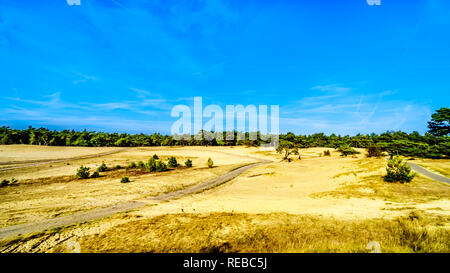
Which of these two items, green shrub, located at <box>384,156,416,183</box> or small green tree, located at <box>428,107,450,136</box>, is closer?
green shrub, located at <box>384,156,416,183</box>

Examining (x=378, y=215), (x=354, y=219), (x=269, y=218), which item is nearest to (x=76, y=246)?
(x=269, y=218)

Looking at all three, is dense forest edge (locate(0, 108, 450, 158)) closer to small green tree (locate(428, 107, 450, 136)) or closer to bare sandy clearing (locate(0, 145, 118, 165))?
small green tree (locate(428, 107, 450, 136))

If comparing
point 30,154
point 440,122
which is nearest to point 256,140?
point 440,122

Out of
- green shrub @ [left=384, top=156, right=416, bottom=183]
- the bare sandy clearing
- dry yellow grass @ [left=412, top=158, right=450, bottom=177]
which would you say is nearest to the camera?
green shrub @ [left=384, top=156, right=416, bottom=183]

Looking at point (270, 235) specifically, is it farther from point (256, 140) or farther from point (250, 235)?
point (256, 140)

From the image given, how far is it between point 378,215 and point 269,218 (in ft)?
22.2

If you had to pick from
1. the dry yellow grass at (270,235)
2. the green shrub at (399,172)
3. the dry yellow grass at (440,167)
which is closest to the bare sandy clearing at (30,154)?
the dry yellow grass at (270,235)

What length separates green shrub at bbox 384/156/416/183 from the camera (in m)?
18.9

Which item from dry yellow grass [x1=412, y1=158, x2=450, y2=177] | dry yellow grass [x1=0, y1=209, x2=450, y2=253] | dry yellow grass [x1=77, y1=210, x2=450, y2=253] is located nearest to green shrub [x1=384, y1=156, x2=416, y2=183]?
dry yellow grass [x1=412, y1=158, x2=450, y2=177]

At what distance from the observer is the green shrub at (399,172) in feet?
62.1

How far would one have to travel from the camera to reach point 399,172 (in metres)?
19.1

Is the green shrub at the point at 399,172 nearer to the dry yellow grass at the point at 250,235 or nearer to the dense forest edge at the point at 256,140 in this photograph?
the dry yellow grass at the point at 250,235

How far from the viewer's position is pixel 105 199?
57.4 ft
